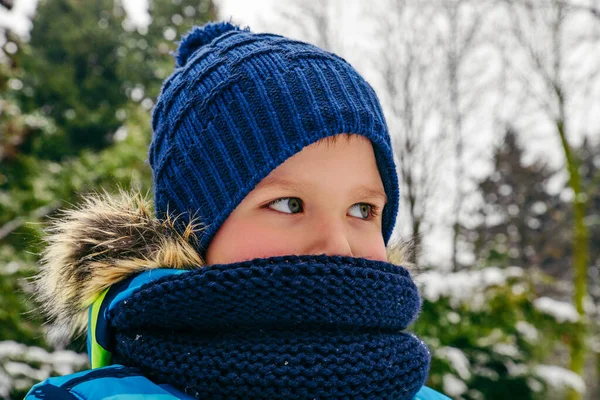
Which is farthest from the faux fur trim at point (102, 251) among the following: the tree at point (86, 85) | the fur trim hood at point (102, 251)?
the tree at point (86, 85)

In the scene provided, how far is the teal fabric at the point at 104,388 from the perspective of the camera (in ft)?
3.04

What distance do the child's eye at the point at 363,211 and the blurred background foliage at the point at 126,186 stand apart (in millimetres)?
550

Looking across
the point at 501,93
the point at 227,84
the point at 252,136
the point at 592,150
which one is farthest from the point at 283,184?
the point at 592,150

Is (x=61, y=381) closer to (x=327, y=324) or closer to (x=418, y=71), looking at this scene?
(x=327, y=324)

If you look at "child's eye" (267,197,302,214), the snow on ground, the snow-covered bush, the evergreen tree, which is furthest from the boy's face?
the evergreen tree

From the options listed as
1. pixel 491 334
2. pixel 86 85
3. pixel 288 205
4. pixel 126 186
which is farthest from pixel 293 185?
pixel 86 85

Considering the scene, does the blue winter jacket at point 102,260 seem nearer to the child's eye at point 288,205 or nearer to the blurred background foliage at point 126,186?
the blurred background foliage at point 126,186

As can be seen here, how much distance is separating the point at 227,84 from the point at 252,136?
0.15 metres

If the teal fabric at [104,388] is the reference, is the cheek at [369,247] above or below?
above

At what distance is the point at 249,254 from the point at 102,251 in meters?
0.36

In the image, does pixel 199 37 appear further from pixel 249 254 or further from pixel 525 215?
pixel 525 215

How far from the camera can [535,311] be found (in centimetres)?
499

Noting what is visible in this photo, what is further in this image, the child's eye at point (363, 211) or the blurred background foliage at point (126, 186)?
the blurred background foliage at point (126, 186)

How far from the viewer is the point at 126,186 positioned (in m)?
1.55
